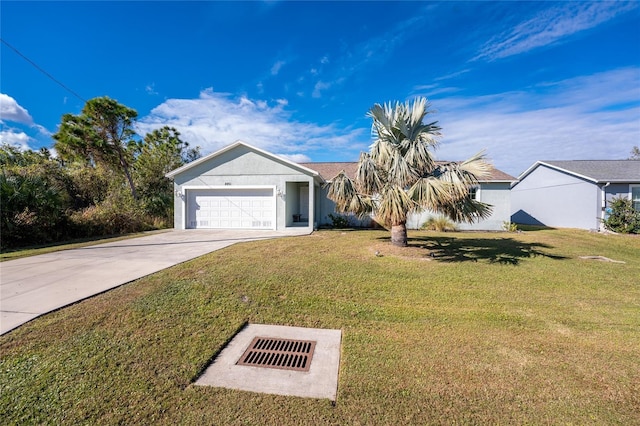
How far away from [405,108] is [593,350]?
696 centimetres

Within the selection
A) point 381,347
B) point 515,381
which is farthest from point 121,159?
point 515,381

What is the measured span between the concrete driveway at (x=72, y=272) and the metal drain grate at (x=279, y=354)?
10.8 ft

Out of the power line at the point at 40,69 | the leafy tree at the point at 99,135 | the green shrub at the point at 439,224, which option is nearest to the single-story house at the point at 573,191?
the green shrub at the point at 439,224

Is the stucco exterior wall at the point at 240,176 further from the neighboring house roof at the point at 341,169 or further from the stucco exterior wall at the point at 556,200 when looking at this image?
the stucco exterior wall at the point at 556,200

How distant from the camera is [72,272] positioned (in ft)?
20.0

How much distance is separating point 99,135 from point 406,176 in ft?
69.6

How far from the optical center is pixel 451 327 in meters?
3.97

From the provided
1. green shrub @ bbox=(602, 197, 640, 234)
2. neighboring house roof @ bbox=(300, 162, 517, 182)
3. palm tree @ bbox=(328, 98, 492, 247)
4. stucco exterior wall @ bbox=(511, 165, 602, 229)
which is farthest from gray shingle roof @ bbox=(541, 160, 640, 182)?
palm tree @ bbox=(328, 98, 492, 247)

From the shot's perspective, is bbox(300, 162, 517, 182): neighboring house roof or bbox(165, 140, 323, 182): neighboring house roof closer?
bbox(165, 140, 323, 182): neighboring house roof

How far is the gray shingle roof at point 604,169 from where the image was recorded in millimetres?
15508

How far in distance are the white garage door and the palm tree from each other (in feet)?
23.0

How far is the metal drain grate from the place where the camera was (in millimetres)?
3066

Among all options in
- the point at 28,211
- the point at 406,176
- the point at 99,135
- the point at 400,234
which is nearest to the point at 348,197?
the point at 406,176

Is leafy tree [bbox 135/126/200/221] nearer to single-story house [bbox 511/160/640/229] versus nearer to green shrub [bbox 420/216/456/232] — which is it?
green shrub [bbox 420/216/456/232]
